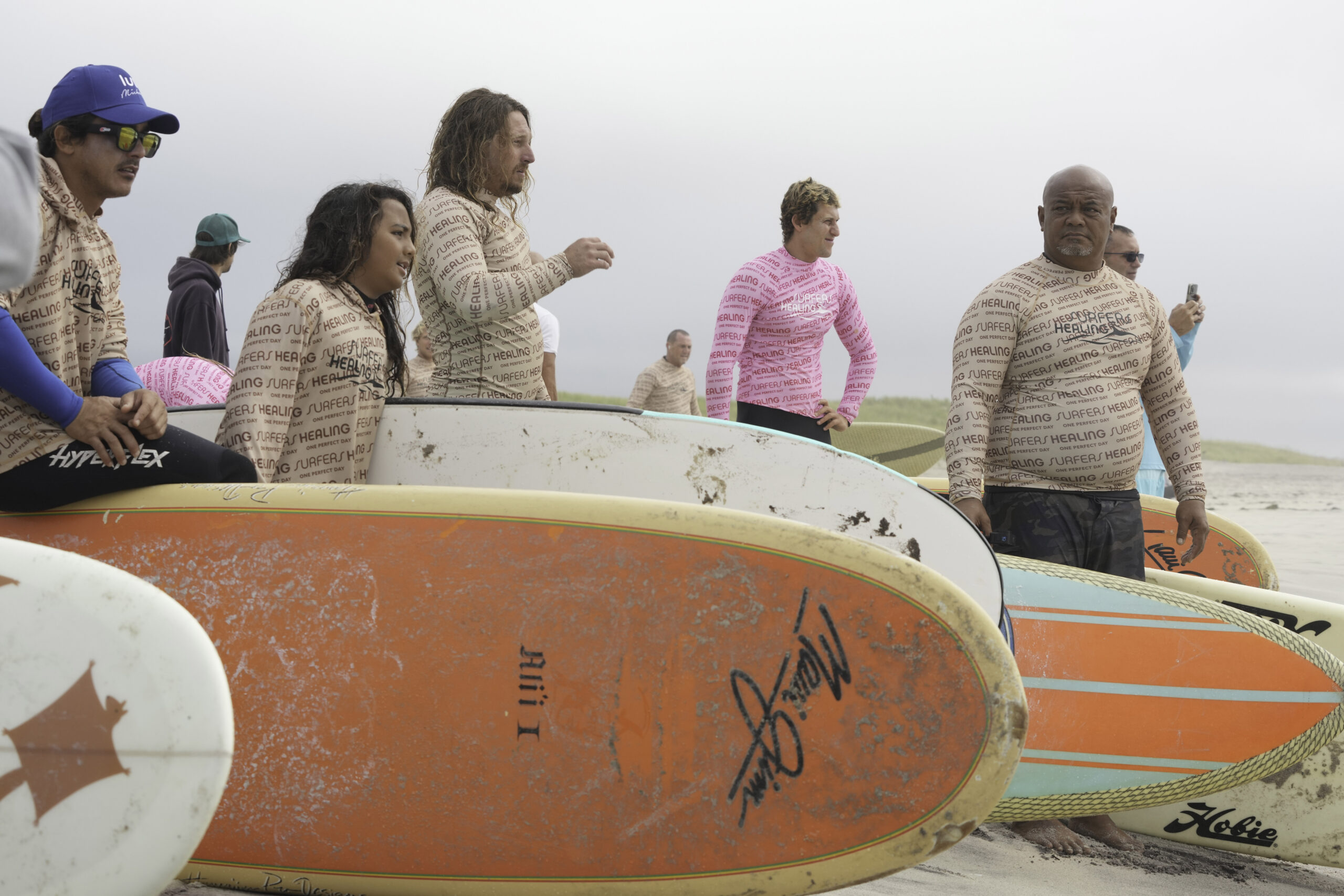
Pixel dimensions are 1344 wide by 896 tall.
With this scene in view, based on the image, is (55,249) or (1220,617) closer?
(55,249)

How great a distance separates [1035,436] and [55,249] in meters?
2.25

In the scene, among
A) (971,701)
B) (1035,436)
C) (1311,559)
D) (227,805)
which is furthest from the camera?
(1311,559)

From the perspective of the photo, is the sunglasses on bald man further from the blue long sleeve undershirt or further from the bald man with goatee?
the bald man with goatee

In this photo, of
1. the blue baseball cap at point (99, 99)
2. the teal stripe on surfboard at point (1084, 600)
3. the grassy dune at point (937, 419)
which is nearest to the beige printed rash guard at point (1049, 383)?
the teal stripe on surfboard at point (1084, 600)

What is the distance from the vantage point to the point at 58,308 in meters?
2.00

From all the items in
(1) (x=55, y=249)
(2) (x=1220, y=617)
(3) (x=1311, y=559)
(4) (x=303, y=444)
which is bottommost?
(3) (x=1311, y=559)

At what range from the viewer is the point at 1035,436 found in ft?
9.29

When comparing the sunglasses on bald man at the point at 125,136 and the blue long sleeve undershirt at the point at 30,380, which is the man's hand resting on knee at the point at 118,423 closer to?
the blue long sleeve undershirt at the point at 30,380

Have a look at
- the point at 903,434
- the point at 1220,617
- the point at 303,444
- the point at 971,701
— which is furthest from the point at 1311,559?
the point at 303,444

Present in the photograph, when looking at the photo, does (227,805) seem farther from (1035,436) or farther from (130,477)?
(1035,436)

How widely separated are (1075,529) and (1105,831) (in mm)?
762

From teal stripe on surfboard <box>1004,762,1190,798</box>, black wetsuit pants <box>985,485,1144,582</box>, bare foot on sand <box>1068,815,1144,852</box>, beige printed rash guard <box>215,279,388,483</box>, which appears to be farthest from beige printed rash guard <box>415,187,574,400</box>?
bare foot on sand <box>1068,815,1144,852</box>
